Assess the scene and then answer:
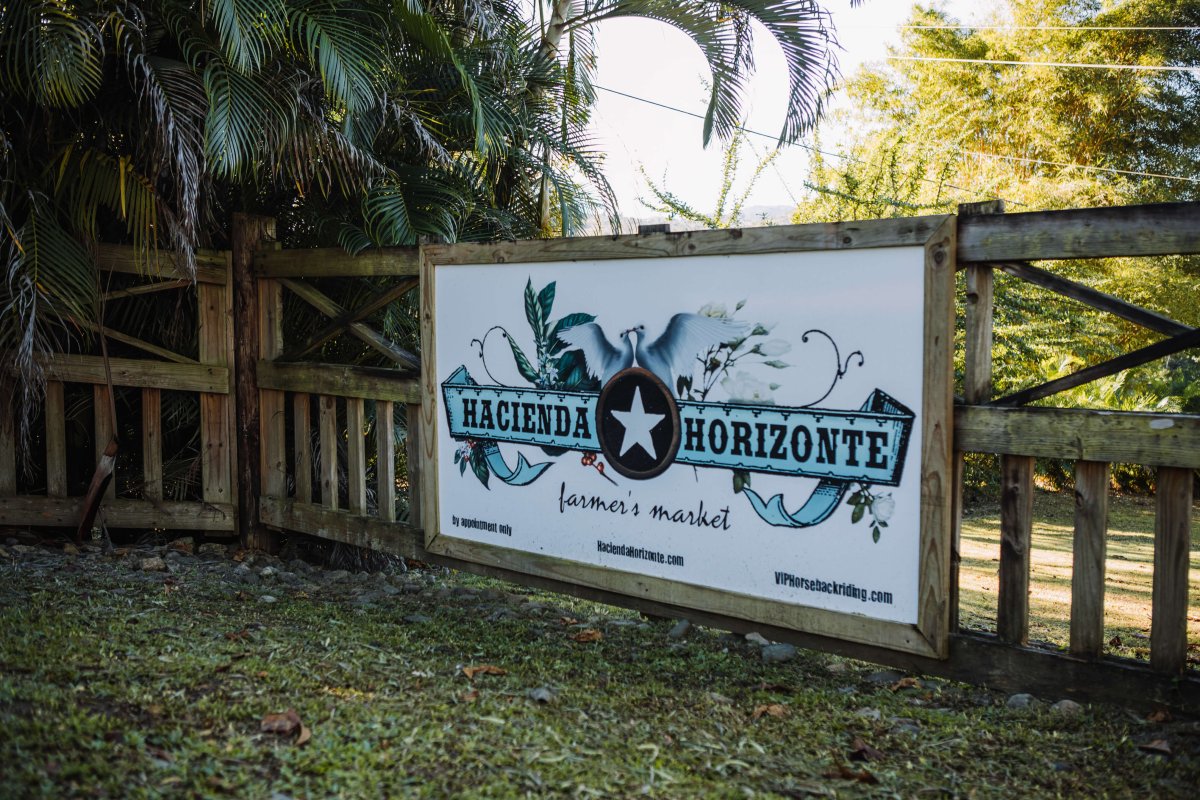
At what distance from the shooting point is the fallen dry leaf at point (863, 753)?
3240 mm

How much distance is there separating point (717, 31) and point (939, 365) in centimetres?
595

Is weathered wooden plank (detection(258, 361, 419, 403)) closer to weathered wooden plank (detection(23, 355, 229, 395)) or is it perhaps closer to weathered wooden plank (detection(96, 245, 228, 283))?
weathered wooden plank (detection(23, 355, 229, 395))

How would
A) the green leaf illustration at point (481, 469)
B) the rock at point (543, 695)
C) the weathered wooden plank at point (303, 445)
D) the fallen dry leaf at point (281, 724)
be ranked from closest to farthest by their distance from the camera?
the fallen dry leaf at point (281, 724) → the rock at point (543, 695) → the green leaf illustration at point (481, 469) → the weathered wooden plank at point (303, 445)

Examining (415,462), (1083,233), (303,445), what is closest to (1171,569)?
(1083,233)

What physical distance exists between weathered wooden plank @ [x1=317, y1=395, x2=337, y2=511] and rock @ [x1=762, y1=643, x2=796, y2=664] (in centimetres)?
274

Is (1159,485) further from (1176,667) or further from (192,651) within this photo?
(192,651)

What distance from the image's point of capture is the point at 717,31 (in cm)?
880

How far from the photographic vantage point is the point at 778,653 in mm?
4426

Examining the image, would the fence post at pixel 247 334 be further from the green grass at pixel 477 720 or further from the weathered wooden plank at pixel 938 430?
the weathered wooden plank at pixel 938 430

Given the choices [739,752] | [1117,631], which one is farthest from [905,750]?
[1117,631]

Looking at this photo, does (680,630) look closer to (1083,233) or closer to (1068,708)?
(1068,708)

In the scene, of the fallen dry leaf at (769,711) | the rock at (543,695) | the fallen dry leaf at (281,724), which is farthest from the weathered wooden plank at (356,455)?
the fallen dry leaf at (769,711)

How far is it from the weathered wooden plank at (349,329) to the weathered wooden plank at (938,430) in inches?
110

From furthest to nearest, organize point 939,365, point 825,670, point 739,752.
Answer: point 825,670 → point 939,365 → point 739,752
